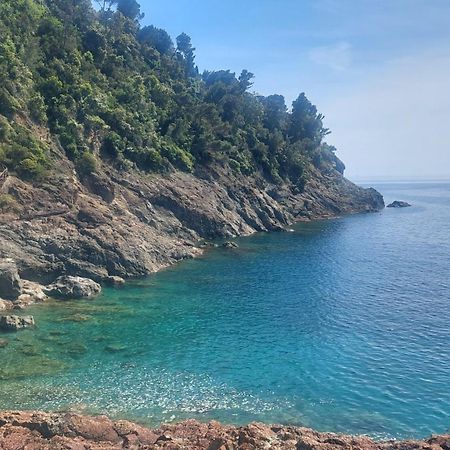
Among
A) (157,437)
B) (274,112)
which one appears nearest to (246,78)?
(274,112)

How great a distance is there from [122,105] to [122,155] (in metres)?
16.0

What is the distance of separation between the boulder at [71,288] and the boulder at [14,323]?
9349 millimetres

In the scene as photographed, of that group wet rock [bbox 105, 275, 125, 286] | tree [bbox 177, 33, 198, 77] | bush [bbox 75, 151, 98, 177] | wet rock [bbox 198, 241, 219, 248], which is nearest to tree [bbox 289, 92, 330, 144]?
tree [bbox 177, 33, 198, 77]

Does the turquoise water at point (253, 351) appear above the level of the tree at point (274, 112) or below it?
below

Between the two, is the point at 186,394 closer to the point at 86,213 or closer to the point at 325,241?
the point at 86,213

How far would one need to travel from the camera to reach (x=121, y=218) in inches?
2958

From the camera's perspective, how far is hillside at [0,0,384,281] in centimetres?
6444

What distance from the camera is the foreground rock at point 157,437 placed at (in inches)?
878

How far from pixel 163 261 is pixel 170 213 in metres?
19.9

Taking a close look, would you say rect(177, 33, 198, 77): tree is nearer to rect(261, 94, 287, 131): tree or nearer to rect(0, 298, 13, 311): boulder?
rect(261, 94, 287, 131): tree

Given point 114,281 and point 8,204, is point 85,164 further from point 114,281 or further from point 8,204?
point 114,281

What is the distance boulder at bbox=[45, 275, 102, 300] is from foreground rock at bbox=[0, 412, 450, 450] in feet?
96.9

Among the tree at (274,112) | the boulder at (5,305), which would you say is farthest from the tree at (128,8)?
the boulder at (5,305)

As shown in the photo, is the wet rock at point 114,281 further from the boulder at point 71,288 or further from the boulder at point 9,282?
the boulder at point 9,282
